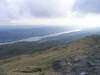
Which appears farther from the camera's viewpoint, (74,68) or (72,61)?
(72,61)

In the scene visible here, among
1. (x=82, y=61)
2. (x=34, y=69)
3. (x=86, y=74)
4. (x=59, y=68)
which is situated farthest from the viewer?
(x=82, y=61)

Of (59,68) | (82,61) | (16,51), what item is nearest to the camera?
(59,68)

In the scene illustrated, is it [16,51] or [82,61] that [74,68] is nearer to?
[82,61]

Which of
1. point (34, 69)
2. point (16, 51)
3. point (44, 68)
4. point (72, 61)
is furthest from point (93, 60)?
point (16, 51)

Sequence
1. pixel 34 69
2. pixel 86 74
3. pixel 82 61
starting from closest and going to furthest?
pixel 86 74 → pixel 34 69 → pixel 82 61

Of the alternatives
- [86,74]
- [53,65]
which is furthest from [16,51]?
[86,74]

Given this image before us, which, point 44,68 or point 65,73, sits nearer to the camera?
point 65,73

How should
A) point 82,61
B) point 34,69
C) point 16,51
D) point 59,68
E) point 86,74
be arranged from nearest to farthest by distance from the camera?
point 86,74 → point 34,69 → point 59,68 → point 82,61 → point 16,51

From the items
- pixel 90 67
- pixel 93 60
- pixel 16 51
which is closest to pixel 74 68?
pixel 90 67

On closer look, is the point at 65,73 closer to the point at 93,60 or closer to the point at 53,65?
the point at 53,65
